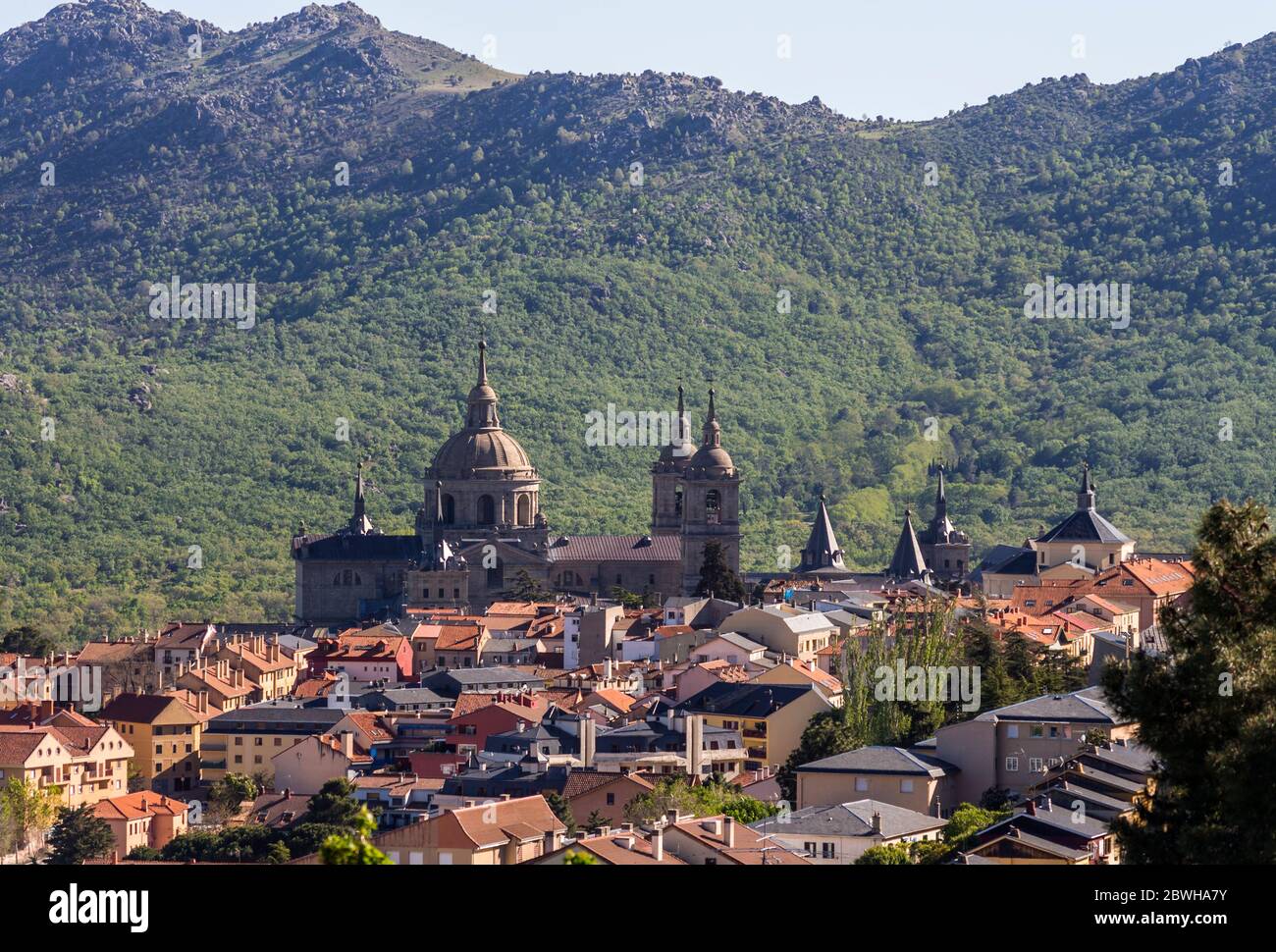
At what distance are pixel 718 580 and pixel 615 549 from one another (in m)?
16.6

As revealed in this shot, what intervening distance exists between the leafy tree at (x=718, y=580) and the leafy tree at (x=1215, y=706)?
2738 inches

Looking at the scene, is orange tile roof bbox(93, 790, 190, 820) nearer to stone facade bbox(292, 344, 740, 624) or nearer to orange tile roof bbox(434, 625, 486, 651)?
orange tile roof bbox(434, 625, 486, 651)

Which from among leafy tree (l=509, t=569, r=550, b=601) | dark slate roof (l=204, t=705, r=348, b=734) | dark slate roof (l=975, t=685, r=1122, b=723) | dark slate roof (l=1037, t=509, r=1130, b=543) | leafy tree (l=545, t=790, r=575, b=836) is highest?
dark slate roof (l=1037, t=509, r=1130, b=543)

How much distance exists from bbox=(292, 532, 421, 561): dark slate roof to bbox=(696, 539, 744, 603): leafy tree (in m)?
17.2

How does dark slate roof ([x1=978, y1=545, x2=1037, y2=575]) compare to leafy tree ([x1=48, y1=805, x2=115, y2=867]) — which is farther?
dark slate roof ([x1=978, y1=545, x2=1037, y2=575])

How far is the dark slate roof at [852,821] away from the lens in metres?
45.3

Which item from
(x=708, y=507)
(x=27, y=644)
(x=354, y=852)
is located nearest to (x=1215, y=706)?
(x=354, y=852)

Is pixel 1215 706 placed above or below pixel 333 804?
above

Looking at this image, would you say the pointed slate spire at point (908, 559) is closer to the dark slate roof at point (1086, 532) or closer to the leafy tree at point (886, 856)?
the dark slate roof at point (1086, 532)

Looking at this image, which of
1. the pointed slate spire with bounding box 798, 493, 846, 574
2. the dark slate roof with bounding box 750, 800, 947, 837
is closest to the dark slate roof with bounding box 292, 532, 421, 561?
the pointed slate spire with bounding box 798, 493, 846, 574

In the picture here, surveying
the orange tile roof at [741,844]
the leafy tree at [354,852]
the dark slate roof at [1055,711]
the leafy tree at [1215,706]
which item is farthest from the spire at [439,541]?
the leafy tree at [354,852]

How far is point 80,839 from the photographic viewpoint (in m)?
56.4

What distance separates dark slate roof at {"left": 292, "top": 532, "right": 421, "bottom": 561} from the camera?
367 ft

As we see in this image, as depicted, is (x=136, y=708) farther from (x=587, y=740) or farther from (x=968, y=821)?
(x=968, y=821)
